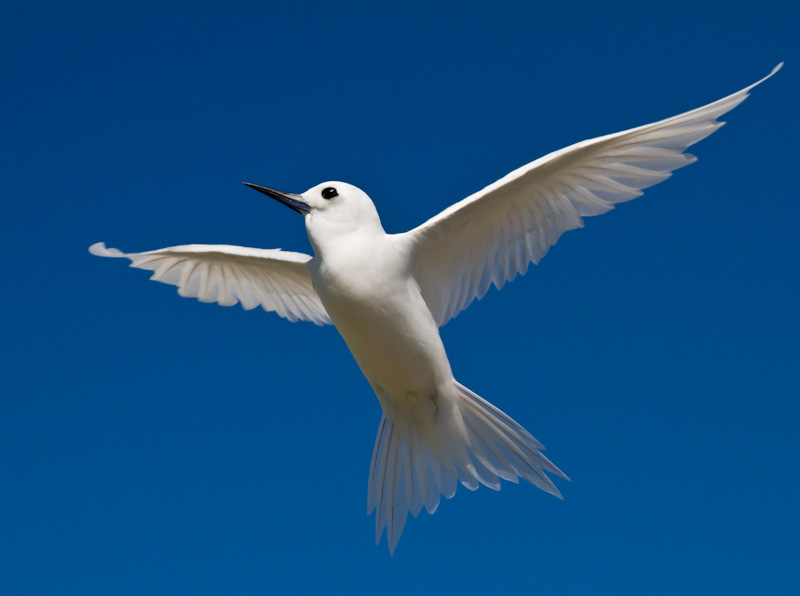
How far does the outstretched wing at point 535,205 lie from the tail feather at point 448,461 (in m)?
0.88

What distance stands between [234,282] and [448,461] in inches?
100

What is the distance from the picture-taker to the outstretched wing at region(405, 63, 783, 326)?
7008 mm

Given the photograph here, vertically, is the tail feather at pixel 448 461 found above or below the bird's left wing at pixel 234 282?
below

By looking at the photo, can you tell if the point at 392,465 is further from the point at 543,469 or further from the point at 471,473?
the point at 543,469

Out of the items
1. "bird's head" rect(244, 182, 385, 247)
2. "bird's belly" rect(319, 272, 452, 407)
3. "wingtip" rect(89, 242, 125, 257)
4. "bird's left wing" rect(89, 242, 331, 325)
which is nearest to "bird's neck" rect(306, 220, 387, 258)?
"bird's head" rect(244, 182, 385, 247)

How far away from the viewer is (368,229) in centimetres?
703

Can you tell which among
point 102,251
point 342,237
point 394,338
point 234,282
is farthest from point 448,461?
point 102,251

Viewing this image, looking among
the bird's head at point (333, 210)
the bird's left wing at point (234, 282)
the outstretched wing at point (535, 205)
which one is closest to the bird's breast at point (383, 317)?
the bird's head at point (333, 210)

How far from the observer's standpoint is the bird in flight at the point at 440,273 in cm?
687

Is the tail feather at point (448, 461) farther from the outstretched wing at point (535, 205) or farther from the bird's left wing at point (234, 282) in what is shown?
the bird's left wing at point (234, 282)

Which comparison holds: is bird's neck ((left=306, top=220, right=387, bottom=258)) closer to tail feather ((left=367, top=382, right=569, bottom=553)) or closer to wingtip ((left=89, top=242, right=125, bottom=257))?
tail feather ((left=367, top=382, right=569, bottom=553))

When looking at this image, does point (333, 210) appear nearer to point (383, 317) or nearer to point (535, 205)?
point (383, 317)

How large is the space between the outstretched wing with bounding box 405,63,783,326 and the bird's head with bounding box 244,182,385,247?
380mm

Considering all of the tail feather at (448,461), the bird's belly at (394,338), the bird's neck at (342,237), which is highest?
the bird's neck at (342,237)
